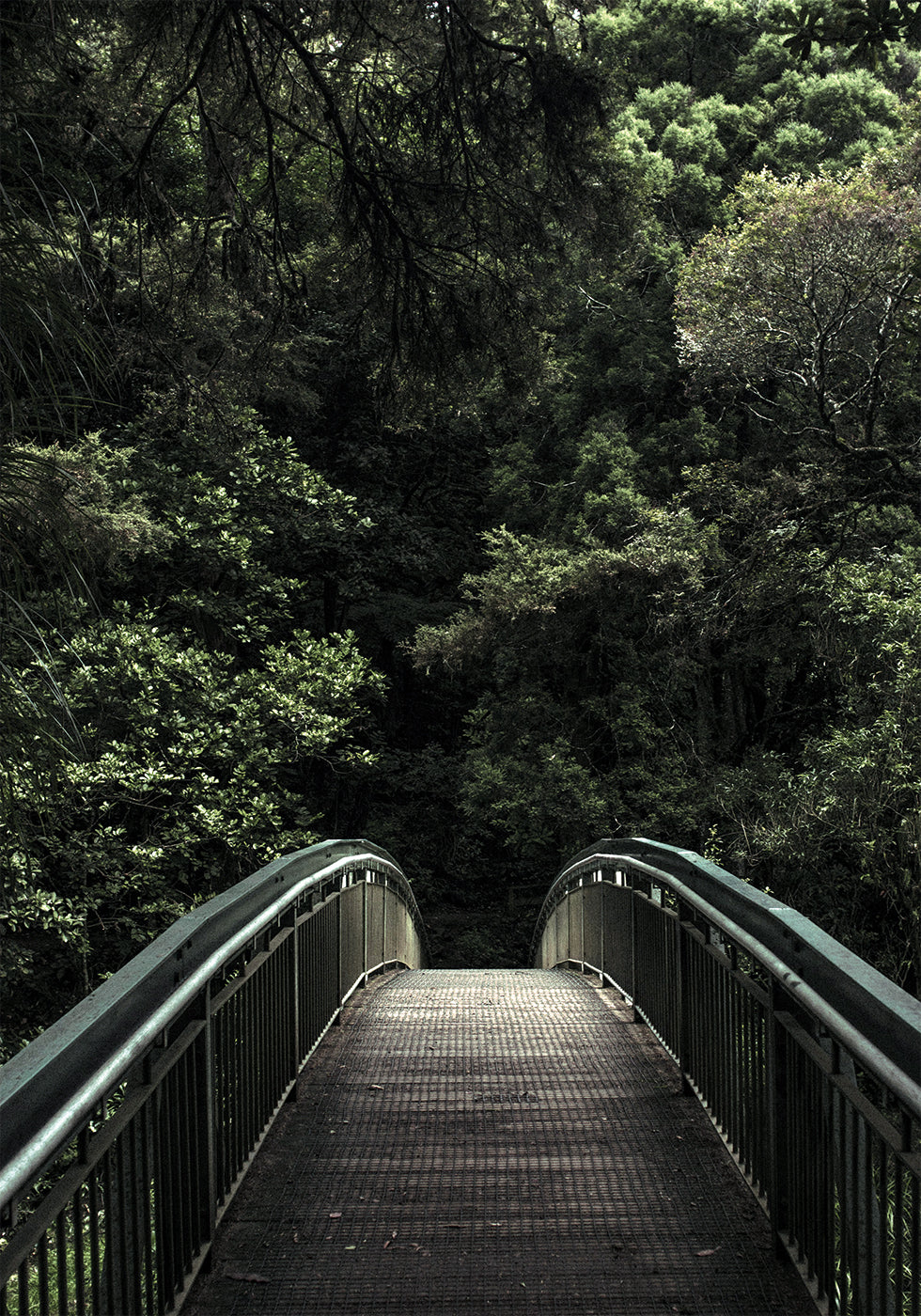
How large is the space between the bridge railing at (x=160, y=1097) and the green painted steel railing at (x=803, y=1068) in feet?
5.12

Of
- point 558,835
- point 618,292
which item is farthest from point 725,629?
point 618,292

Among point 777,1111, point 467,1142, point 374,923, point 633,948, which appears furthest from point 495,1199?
point 374,923

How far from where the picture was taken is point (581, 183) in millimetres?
5504

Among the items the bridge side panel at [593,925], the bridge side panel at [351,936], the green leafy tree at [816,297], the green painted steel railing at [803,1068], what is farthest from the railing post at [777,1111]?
the green leafy tree at [816,297]

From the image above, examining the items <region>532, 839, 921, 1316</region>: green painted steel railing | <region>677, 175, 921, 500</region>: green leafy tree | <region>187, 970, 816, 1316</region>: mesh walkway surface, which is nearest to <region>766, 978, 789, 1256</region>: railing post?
<region>532, 839, 921, 1316</region>: green painted steel railing

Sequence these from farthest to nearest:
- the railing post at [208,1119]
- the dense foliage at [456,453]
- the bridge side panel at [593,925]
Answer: the bridge side panel at [593,925]
the dense foliage at [456,453]
the railing post at [208,1119]

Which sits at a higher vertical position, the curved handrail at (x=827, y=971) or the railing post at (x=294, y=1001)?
the curved handrail at (x=827, y=971)

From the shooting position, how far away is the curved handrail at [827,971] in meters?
2.25

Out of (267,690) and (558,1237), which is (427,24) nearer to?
(558,1237)

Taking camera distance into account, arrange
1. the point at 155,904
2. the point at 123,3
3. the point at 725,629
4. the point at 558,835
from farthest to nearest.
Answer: the point at 558,835 < the point at 725,629 < the point at 155,904 < the point at 123,3

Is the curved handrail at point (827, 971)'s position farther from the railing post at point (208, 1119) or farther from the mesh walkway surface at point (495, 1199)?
the railing post at point (208, 1119)

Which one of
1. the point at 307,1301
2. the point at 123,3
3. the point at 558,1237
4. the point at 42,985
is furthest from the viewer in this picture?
the point at 42,985

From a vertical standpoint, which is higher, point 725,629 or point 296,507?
point 296,507

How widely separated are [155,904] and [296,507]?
253 inches
